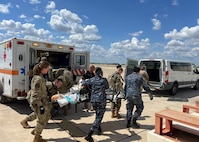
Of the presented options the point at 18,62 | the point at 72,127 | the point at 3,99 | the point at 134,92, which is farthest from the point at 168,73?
the point at 3,99

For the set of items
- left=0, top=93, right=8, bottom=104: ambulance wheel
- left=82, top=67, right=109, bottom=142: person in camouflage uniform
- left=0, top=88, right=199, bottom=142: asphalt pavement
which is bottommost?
left=0, top=88, right=199, bottom=142: asphalt pavement

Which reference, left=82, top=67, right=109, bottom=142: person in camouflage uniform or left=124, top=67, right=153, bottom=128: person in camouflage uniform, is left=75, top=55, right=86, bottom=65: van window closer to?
left=124, top=67, right=153, bottom=128: person in camouflage uniform

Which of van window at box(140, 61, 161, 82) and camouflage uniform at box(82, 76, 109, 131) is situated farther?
van window at box(140, 61, 161, 82)

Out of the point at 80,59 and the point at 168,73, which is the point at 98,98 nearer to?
the point at 80,59

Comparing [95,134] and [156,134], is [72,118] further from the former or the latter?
[156,134]

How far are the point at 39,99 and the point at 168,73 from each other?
8086mm

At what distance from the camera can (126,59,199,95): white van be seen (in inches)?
409

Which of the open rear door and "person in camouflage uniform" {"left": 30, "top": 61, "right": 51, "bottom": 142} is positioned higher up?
the open rear door

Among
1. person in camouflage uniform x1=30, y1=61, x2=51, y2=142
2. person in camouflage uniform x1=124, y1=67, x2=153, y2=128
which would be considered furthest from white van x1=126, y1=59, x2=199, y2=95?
person in camouflage uniform x1=30, y1=61, x2=51, y2=142

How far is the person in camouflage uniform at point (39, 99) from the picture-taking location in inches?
163

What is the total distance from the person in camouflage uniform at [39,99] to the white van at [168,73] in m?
6.74

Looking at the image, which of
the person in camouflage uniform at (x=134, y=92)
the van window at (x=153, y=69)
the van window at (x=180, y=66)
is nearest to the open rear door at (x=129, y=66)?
the van window at (x=153, y=69)

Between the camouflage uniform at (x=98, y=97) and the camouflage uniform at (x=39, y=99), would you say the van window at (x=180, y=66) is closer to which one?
the camouflage uniform at (x=98, y=97)

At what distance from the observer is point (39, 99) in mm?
4152
